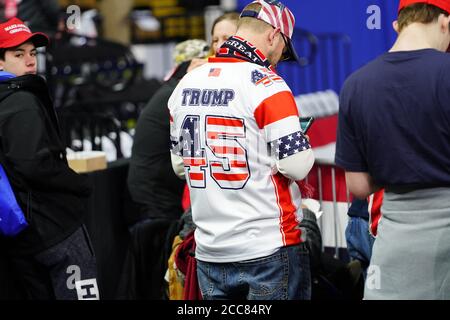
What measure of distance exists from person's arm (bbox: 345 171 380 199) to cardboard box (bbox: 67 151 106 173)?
110 inches

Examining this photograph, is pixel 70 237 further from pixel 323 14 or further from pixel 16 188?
pixel 323 14

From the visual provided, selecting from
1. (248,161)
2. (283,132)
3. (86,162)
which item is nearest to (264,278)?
(248,161)

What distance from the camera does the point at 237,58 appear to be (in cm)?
441

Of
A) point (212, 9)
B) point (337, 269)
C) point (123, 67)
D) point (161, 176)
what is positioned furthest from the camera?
point (212, 9)

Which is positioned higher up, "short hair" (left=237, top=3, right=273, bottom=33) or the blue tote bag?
"short hair" (left=237, top=3, right=273, bottom=33)

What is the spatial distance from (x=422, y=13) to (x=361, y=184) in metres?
0.73

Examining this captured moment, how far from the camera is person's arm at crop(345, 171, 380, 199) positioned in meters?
4.15

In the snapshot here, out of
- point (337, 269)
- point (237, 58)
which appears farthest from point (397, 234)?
point (337, 269)

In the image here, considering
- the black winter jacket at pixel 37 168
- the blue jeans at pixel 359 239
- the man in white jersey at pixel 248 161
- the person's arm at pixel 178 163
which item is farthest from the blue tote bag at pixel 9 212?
the blue jeans at pixel 359 239

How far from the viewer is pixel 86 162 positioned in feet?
21.7

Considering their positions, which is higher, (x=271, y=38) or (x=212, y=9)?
(x=271, y=38)

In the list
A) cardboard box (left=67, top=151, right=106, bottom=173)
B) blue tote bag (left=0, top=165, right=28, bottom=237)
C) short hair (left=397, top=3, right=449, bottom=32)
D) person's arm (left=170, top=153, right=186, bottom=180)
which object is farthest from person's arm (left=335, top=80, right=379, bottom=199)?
cardboard box (left=67, top=151, right=106, bottom=173)

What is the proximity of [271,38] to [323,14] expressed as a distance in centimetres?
736

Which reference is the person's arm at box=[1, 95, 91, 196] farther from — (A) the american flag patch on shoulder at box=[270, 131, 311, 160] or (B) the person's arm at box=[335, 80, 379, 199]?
(B) the person's arm at box=[335, 80, 379, 199]
